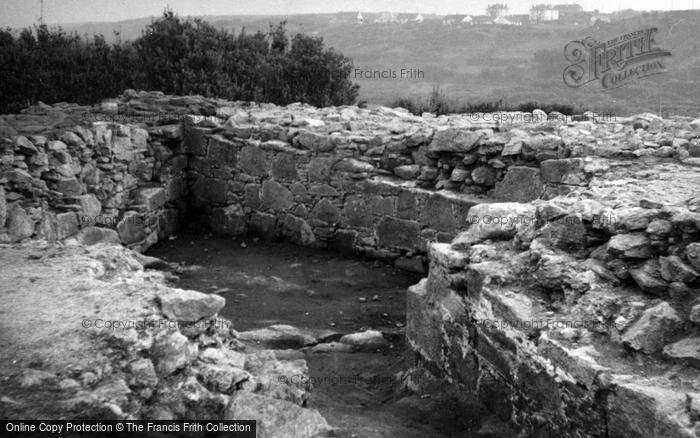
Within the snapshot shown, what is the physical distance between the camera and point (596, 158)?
734cm

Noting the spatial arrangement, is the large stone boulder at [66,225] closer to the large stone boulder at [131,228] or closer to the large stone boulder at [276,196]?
the large stone boulder at [131,228]

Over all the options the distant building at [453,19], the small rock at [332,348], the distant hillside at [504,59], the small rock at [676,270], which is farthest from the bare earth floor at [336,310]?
the distant building at [453,19]

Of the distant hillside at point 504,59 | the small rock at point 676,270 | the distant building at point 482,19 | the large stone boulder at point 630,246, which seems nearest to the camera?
the small rock at point 676,270

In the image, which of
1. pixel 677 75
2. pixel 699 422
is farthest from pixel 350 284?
pixel 677 75

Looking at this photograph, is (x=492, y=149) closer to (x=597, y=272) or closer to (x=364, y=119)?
(x=364, y=119)

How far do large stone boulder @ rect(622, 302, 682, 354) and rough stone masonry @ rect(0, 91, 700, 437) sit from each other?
0.04 ft

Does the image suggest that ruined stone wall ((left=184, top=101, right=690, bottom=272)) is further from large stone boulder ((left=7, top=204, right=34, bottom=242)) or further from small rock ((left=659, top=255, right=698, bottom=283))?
large stone boulder ((left=7, top=204, right=34, bottom=242))

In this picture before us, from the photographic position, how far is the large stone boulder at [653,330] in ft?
12.9

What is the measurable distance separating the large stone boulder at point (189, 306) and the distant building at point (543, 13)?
2713 inches

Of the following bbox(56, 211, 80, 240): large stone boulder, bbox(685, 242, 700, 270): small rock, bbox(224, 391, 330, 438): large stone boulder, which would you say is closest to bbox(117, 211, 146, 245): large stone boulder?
bbox(56, 211, 80, 240): large stone boulder

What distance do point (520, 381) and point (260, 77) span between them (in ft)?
54.6

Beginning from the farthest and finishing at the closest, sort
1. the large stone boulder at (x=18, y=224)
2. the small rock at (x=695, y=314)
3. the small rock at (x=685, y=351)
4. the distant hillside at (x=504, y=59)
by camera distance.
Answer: the distant hillside at (x=504, y=59)
the large stone boulder at (x=18, y=224)
the small rock at (x=695, y=314)
the small rock at (x=685, y=351)

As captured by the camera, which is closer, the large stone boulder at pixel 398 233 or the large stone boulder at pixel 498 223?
the large stone boulder at pixel 498 223

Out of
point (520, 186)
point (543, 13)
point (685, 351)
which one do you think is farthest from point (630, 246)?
point (543, 13)
